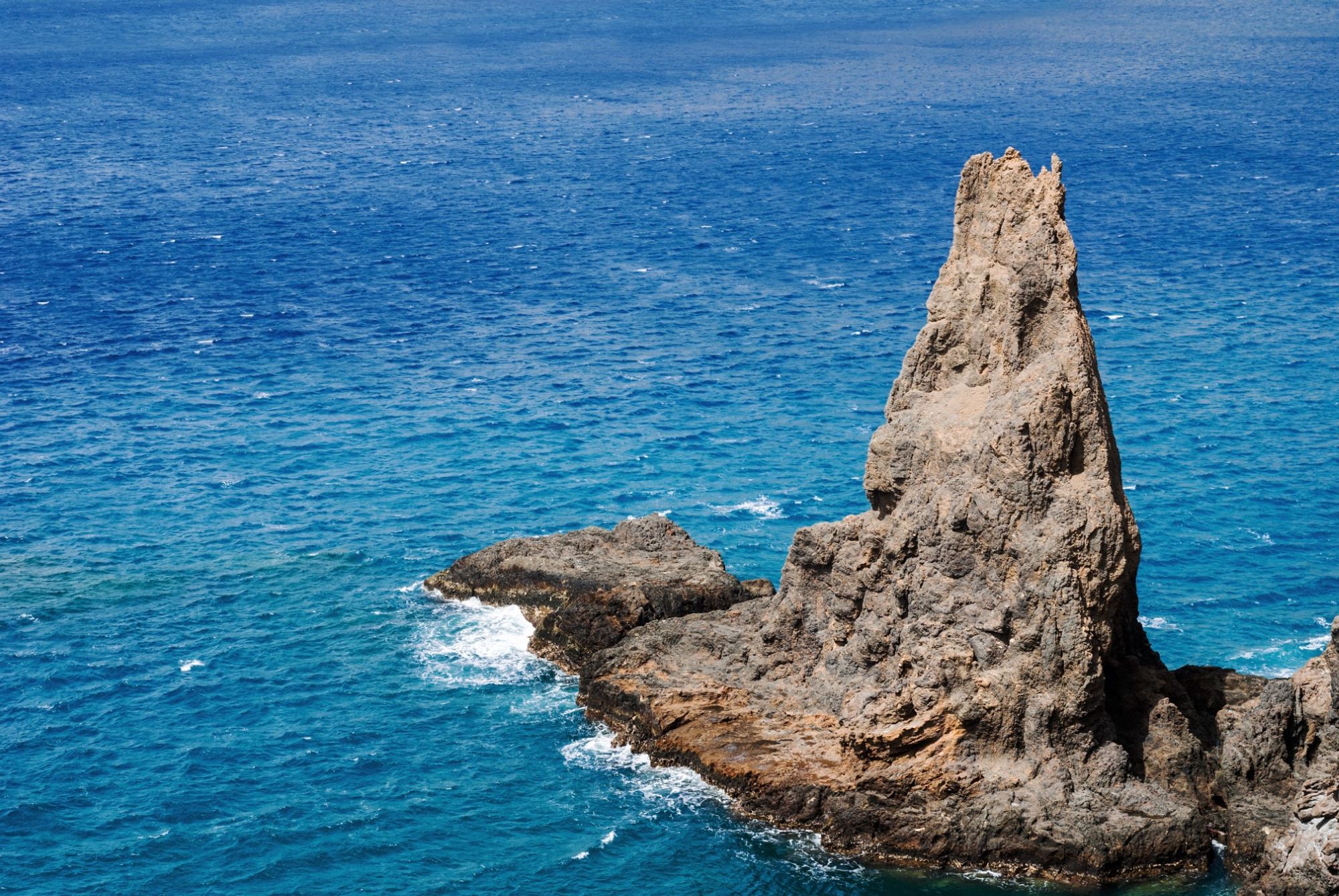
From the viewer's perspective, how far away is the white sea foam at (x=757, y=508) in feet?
281

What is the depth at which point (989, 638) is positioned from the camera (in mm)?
52969

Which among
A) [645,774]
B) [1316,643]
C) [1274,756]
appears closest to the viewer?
[1274,756]

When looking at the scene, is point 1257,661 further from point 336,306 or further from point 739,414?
point 336,306

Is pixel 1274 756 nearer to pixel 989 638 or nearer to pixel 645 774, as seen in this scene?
pixel 989 638

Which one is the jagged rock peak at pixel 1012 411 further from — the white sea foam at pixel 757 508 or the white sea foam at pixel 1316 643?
the white sea foam at pixel 757 508

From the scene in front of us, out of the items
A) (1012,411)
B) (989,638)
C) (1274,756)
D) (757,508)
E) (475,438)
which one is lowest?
(757,508)

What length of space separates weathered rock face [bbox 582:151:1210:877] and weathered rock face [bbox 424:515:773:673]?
27.5ft

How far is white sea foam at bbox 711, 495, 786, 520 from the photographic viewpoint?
85688mm

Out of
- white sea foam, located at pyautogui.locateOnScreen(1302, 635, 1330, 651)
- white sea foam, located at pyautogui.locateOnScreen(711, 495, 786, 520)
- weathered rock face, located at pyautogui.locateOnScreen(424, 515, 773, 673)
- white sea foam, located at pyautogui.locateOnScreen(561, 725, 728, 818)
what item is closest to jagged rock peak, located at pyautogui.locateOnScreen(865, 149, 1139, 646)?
white sea foam, located at pyautogui.locateOnScreen(561, 725, 728, 818)

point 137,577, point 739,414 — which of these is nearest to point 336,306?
point 739,414

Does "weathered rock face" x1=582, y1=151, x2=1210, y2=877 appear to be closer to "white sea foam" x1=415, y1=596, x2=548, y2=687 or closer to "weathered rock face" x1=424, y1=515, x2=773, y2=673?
"weathered rock face" x1=424, y1=515, x2=773, y2=673

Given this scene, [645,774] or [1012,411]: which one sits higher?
[1012,411]

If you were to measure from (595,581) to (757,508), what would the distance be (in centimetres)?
1808

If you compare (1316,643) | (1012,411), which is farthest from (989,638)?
(1316,643)
